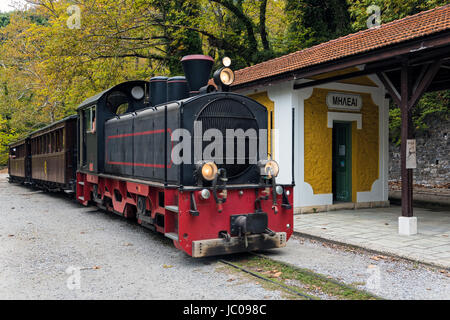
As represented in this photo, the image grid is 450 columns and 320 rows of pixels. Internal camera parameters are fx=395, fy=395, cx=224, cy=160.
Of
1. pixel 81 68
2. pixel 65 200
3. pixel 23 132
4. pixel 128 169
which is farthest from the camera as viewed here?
pixel 23 132

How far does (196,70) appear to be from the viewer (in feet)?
21.2

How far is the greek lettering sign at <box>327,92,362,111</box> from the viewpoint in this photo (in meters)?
10.2

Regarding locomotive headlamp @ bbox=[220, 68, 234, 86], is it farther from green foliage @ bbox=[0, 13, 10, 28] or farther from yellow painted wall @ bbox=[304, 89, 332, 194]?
green foliage @ bbox=[0, 13, 10, 28]

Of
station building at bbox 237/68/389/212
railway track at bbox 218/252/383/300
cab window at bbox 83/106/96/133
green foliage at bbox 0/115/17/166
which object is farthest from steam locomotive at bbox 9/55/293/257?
green foliage at bbox 0/115/17/166

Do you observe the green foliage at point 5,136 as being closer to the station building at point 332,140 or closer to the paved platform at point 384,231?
the station building at point 332,140

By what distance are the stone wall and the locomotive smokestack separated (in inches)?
538

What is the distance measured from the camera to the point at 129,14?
16297 mm

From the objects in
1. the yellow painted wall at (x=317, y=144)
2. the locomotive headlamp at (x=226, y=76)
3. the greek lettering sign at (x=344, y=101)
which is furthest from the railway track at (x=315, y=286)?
the greek lettering sign at (x=344, y=101)

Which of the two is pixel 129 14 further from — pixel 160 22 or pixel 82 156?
pixel 82 156

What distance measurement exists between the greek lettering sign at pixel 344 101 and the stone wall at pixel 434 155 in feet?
26.1

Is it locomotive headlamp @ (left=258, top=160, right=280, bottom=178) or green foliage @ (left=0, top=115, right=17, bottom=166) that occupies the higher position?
green foliage @ (left=0, top=115, right=17, bottom=166)

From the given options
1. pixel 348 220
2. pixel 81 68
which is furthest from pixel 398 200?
pixel 81 68

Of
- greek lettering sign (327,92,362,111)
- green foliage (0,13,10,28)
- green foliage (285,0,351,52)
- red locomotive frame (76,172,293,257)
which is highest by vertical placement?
green foliage (0,13,10,28)

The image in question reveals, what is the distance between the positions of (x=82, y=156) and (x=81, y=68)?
8643 millimetres
